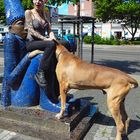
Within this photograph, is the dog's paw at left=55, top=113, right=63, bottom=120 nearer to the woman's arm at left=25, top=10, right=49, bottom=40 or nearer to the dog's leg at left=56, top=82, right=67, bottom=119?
the dog's leg at left=56, top=82, right=67, bottom=119

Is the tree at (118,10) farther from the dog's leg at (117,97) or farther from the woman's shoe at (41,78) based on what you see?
the dog's leg at (117,97)

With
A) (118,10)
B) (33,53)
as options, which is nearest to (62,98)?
(33,53)

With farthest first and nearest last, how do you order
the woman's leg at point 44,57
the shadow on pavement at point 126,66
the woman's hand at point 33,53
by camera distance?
the shadow on pavement at point 126,66, the woman's hand at point 33,53, the woman's leg at point 44,57

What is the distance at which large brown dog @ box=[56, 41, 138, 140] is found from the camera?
195 inches

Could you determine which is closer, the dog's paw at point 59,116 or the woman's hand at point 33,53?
the dog's paw at point 59,116

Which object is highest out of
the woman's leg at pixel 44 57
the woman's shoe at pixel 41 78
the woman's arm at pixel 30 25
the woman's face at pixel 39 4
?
the woman's face at pixel 39 4

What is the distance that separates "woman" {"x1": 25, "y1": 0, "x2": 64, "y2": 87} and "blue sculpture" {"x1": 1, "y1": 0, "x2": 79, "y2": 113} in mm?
137

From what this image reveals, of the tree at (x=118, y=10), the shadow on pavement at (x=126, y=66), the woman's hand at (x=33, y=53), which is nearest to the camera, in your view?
the woman's hand at (x=33, y=53)

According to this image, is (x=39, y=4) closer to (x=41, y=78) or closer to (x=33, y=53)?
(x=33, y=53)

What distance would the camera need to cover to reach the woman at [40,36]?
547 cm

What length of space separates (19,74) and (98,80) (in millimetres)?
1499

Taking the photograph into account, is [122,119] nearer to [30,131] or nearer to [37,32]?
[30,131]

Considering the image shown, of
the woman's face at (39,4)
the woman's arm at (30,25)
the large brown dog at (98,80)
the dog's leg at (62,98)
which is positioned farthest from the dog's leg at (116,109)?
the woman's face at (39,4)

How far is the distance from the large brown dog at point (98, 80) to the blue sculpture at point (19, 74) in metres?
0.38
